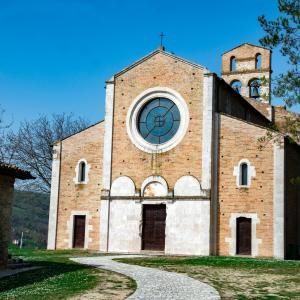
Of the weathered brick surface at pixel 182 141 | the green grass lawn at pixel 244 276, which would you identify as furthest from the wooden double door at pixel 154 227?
the green grass lawn at pixel 244 276

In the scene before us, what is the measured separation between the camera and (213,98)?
94.1 ft

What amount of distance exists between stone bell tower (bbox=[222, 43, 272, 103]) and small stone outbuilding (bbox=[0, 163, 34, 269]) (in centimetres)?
2478

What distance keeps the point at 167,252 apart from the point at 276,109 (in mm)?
15705

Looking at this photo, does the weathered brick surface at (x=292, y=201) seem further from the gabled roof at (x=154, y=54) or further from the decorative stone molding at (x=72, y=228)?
the decorative stone molding at (x=72, y=228)

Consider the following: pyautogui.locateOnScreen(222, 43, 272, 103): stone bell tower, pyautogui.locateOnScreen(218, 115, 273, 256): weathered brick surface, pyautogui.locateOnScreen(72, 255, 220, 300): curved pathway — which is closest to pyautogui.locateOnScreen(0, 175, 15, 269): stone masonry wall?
pyautogui.locateOnScreen(72, 255, 220, 300): curved pathway

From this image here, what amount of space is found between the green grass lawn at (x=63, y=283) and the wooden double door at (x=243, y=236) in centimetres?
1119

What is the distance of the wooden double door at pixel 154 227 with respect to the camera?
95.2 feet

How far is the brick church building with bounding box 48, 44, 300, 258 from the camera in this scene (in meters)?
27.4

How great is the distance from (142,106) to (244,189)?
288 inches

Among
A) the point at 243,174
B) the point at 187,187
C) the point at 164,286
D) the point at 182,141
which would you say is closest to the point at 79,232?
the point at 187,187

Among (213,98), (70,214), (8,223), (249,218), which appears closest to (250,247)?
(249,218)

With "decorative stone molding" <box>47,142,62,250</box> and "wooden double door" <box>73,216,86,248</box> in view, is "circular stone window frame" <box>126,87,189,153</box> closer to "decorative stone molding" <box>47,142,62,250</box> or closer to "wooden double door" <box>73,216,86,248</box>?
"decorative stone molding" <box>47,142,62,250</box>

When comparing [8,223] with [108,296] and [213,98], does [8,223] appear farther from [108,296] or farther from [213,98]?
[213,98]

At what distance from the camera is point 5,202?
17.5 metres
